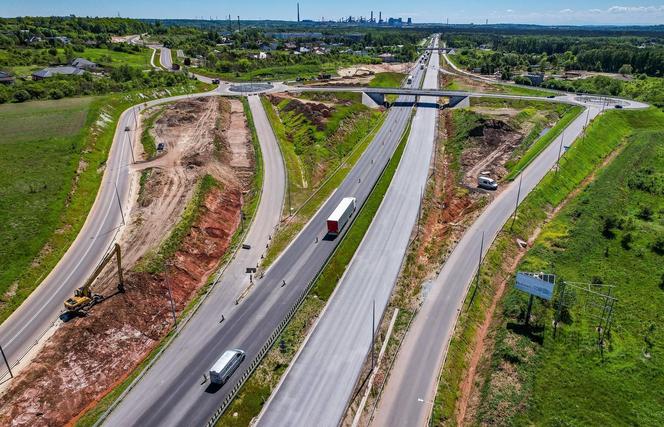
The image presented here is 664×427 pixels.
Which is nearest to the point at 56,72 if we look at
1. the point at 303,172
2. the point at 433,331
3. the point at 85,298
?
the point at 303,172

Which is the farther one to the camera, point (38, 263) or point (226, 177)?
point (226, 177)

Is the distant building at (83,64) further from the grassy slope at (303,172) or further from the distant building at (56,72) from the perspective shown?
the grassy slope at (303,172)

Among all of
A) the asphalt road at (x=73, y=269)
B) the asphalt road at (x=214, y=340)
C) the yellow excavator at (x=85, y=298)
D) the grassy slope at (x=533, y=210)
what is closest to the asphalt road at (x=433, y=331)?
the grassy slope at (x=533, y=210)

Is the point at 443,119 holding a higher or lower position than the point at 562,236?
higher

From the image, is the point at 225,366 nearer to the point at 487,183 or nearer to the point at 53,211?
the point at 53,211

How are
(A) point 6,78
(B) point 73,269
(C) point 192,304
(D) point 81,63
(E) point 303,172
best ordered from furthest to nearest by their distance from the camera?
(D) point 81,63
(A) point 6,78
(E) point 303,172
(B) point 73,269
(C) point 192,304

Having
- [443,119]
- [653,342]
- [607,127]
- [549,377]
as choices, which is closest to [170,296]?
[549,377]

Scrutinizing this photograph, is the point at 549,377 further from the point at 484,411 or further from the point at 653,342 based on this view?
the point at 653,342

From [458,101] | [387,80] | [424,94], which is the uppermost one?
[387,80]
